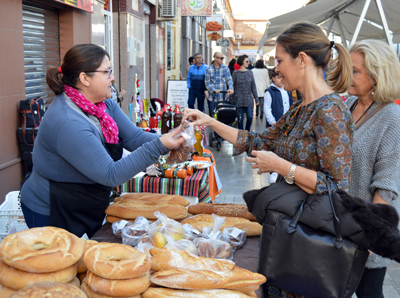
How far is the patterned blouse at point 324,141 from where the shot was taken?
1.85 meters

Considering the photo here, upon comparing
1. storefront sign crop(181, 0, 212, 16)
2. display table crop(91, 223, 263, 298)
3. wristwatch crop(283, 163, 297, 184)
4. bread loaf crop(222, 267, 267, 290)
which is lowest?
display table crop(91, 223, 263, 298)

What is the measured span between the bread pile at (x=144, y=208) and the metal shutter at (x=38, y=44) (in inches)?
152

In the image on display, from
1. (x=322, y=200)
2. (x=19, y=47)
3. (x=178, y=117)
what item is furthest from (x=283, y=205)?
(x=19, y=47)

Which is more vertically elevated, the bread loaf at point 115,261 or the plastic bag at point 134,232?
the bread loaf at point 115,261

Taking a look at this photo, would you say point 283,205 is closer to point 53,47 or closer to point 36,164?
point 36,164

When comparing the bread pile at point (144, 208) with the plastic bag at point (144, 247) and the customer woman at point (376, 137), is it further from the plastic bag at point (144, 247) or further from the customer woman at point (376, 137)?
the customer woman at point (376, 137)

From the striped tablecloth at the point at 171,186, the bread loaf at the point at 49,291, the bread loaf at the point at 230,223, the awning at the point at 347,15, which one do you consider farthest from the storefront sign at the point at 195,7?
the bread loaf at the point at 49,291

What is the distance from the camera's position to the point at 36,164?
7.82 ft

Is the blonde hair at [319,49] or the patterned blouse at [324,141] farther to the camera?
the blonde hair at [319,49]

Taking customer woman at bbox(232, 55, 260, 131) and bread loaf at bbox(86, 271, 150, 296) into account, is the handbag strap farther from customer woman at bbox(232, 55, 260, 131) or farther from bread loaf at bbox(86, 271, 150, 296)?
customer woman at bbox(232, 55, 260, 131)

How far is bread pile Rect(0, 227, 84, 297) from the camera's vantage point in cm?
140

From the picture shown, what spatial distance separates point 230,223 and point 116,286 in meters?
1.20

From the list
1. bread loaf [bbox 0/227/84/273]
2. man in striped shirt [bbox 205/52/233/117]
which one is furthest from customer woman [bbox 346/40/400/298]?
man in striped shirt [bbox 205/52/233/117]

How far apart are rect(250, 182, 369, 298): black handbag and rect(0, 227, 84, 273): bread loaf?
35.1 inches
